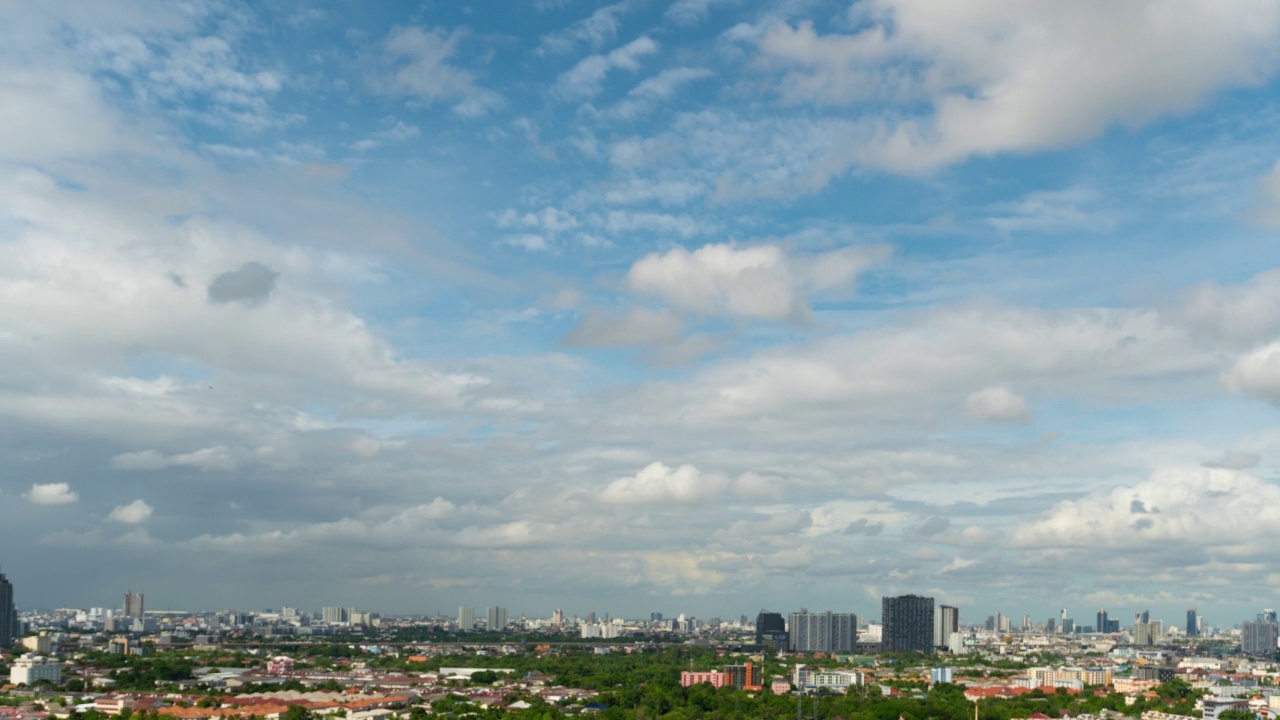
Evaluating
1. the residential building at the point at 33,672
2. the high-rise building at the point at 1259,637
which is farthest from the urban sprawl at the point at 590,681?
the high-rise building at the point at 1259,637

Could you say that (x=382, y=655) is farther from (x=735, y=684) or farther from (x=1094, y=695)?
(x=1094, y=695)

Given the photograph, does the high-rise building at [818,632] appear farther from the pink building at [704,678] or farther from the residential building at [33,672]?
the residential building at [33,672]

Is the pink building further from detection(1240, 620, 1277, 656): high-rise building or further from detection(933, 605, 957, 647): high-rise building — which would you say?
detection(1240, 620, 1277, 656): high-rise building

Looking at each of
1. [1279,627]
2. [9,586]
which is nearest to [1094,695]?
[9,586]

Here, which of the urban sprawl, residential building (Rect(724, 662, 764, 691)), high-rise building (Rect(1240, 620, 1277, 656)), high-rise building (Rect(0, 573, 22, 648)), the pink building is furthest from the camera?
high-rise building (Rect(1240, 620, 1277, 656))

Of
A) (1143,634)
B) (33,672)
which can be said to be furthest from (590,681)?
(1143,634)

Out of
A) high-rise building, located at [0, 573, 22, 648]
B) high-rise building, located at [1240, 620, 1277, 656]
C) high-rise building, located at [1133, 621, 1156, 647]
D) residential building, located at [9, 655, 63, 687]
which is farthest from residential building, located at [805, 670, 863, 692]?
high-rise building, located at [1133, 621, 1156, 647]
